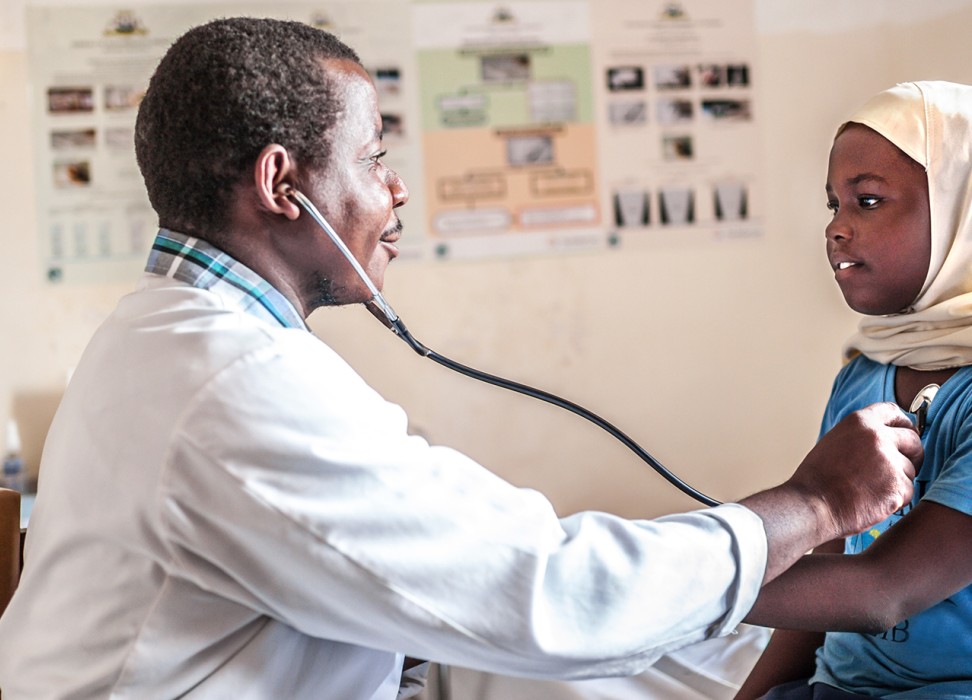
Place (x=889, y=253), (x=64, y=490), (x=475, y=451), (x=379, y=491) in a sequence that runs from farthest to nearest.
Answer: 1. (x=475, y=451)
2. (x=889, y=253)
3. (x=64, y=490)
4. (x=379, y=491)

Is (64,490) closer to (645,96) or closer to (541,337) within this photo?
(541,337)

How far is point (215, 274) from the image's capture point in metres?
0.95

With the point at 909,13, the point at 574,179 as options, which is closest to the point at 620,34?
the point at 574,179

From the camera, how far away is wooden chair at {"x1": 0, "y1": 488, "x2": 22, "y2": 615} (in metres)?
1.30

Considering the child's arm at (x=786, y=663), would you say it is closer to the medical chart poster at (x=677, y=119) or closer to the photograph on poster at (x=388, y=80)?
the medical chart poster at (x=677, y=119)

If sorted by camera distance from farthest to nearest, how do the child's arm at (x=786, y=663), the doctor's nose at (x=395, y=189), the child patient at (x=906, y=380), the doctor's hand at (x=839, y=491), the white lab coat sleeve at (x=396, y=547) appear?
1. the child's arm at (x=786, y=663)
2. the doctor's nose at (x=395, y=189)
3. the child patient at (x=906, y=380)
4. the doctor's hand at (x=839, y=491)
5. the white lab coat sleeve at (x=396, y=547)

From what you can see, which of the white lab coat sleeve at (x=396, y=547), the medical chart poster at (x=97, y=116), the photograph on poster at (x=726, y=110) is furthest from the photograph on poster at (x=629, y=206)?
the white lab coat sleeve at (x=396, y=547)

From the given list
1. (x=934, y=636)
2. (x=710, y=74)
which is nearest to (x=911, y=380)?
(x=934, y=636)

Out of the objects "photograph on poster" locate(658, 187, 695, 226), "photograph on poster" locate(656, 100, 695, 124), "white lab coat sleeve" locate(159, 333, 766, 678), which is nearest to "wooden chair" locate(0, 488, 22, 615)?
"white lab coat sleeve" locate(159, 333, 766, 678)

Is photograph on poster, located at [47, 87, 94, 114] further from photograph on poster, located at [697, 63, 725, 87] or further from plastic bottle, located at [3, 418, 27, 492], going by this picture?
photograph on poster, located at [697, 63, 725, 87]

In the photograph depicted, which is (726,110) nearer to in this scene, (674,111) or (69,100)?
(674,111)

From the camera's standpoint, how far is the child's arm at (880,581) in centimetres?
93

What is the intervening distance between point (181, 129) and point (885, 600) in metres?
0.86

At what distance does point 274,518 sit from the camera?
2.44ft
